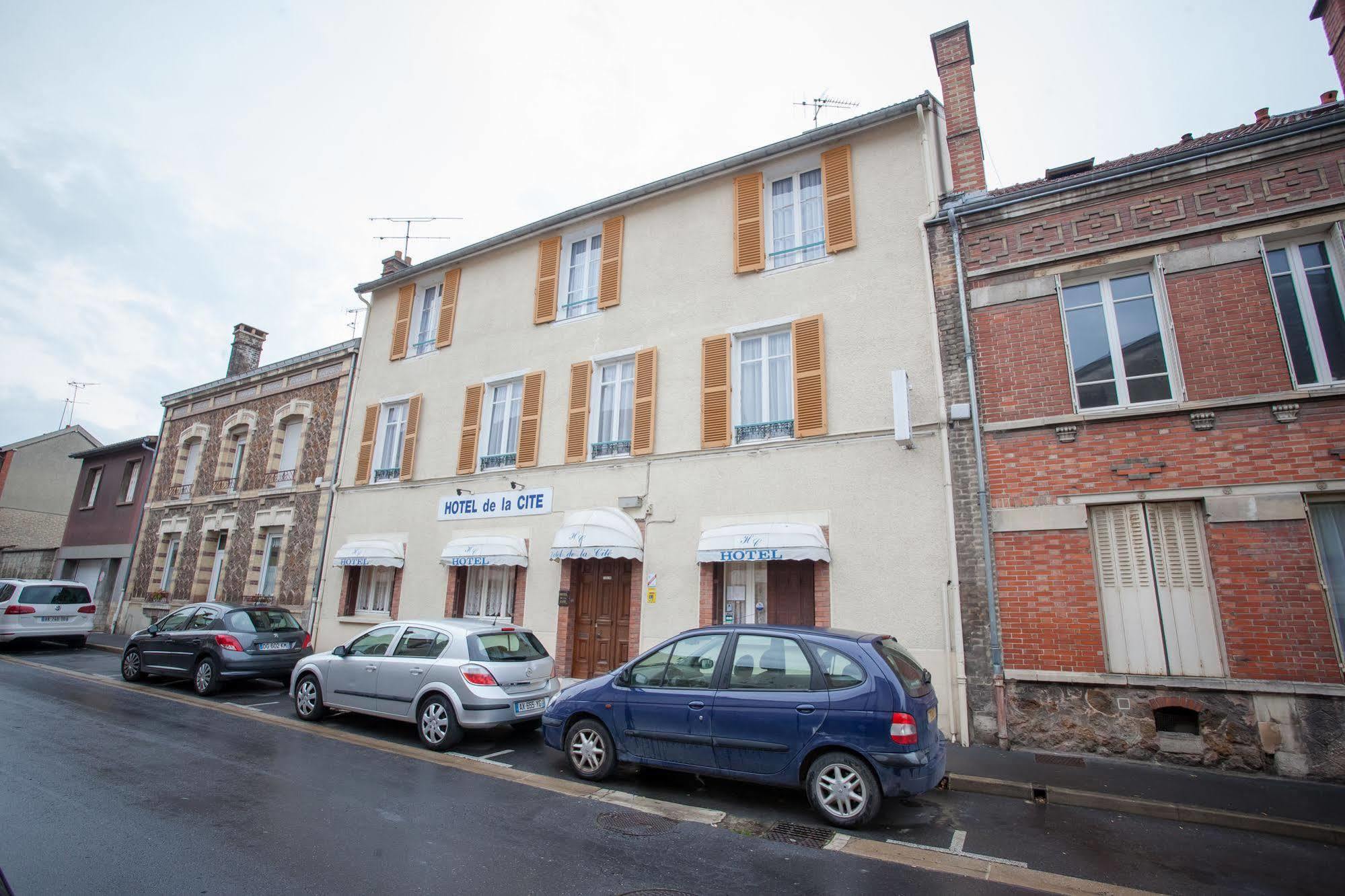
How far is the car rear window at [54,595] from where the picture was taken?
14938mm

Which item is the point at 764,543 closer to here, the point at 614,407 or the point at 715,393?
the point at 715,393

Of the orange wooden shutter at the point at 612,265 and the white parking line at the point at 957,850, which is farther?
the orange wooden shutter at the point at 612,265

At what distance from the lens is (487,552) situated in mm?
11875

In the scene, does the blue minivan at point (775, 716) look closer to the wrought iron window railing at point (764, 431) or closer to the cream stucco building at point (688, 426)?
the cream stucco building at point (688, 426)

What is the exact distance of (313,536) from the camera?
15500mm

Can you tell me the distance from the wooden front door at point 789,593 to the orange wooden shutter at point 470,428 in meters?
6.82

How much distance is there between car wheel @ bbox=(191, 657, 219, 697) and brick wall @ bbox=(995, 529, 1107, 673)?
1186 centimetres

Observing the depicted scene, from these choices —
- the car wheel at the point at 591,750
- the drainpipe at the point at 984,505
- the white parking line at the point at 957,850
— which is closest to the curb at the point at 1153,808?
the white parking line at the point at 957,850

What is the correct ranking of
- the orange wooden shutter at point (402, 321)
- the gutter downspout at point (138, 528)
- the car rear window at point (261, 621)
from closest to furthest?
1. the car rear window at point (261, 621)
2. the orange wooden shutter at point (402, 321)
3. the gutter downspout at point (138, 528)

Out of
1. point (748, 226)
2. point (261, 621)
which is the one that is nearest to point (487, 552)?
point (261, 621)

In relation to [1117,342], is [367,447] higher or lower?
higher

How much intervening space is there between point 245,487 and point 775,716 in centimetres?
1769

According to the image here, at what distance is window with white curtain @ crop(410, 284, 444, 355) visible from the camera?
1534 centimetres

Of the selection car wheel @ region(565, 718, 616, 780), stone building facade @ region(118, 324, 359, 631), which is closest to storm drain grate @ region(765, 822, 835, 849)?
car wheel @ region(565, 718, 616, 780)
